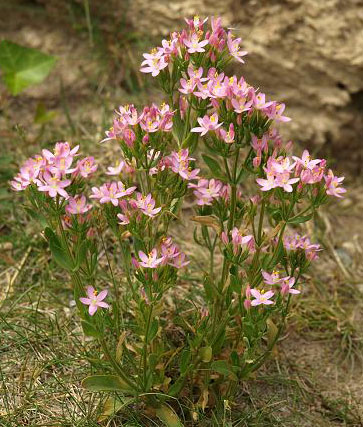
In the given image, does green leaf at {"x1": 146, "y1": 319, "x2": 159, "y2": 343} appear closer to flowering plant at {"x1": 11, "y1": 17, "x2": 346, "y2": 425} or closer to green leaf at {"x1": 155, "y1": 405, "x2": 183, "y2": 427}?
flowering plant at {"x1": 11, "y1": 17, "x2": 346, "y2": 425}

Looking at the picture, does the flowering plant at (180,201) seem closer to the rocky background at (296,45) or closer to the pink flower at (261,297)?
the pink flower at (261,297)

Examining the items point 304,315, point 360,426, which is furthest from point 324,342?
point 360,426

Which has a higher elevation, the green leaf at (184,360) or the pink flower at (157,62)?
the pink flower at (157,62)

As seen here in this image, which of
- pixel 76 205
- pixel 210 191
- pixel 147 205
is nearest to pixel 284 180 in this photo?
pixel 210 191

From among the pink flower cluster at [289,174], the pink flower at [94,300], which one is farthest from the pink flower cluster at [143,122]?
the pink flower at [94,300]

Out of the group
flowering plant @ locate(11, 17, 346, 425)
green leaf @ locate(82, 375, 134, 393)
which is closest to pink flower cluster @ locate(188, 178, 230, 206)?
flowering plant @ locate(11, 17, 346, 425)

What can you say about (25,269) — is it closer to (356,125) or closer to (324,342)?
(324,342)
